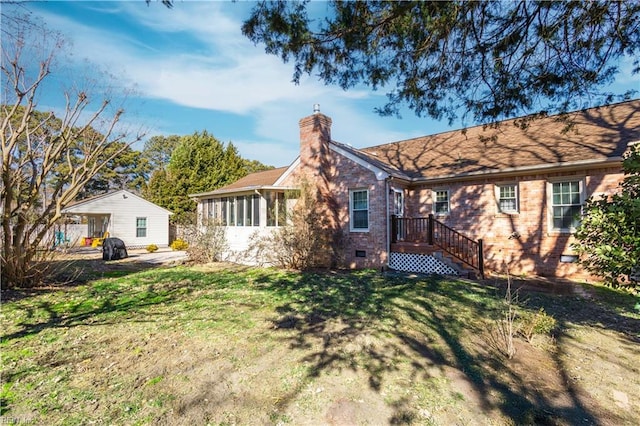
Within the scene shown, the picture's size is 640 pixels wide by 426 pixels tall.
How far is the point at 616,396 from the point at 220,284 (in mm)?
8186

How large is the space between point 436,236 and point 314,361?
29.9 feet

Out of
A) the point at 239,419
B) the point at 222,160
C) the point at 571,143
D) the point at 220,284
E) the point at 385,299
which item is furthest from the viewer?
the point at 222,160

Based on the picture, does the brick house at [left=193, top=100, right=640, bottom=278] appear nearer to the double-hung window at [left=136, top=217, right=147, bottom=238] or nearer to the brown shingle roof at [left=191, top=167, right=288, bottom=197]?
the brown shingle roof at [left=191, top=167, right=288, bottom=197]

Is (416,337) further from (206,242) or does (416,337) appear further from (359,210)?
(206,242)

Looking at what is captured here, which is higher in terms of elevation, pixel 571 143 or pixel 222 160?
pixel 222 160

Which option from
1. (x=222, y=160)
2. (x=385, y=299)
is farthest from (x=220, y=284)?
(x=222, y=160)

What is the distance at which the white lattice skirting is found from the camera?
35.0 feet

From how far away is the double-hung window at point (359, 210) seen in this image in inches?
470

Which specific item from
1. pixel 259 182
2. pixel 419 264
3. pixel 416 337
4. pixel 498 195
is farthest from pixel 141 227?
pixel 416 337

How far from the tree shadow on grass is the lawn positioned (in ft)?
0.08

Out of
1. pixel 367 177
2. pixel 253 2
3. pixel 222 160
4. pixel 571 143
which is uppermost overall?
pixel 222 160

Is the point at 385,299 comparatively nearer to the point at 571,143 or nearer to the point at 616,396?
the point at 616,396

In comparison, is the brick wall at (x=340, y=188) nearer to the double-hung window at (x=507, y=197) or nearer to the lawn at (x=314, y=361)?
the double-hung window at (x=507, y=197)

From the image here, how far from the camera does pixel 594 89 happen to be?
17.2 ft
